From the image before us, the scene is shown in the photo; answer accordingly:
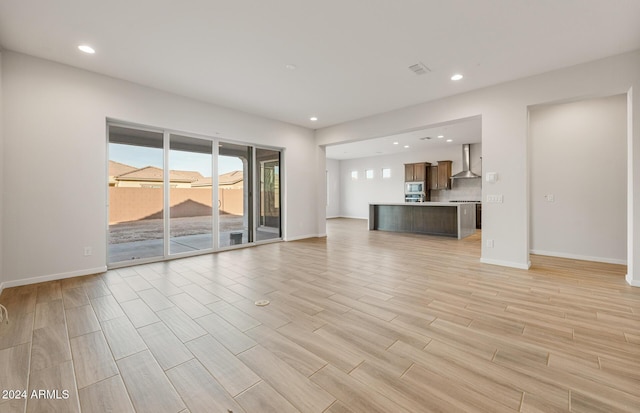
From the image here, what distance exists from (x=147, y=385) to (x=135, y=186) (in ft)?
12.7

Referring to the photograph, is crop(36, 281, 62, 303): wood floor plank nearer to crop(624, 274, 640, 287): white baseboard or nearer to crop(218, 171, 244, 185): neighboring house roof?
crop(218, 171, 244, 185): neighboring house roof

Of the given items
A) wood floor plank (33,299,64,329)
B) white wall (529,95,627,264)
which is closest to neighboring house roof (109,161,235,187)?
wood floor plank (33,299,64,329)

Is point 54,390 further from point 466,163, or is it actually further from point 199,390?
point 466,163

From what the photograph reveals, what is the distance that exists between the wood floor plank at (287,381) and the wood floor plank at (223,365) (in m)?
0.06

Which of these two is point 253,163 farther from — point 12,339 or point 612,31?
point 612,31

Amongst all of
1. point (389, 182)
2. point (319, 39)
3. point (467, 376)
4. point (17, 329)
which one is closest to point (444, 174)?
point (389, 182)

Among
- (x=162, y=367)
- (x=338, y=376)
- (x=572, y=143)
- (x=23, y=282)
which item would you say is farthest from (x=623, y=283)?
(x=23, y=282)

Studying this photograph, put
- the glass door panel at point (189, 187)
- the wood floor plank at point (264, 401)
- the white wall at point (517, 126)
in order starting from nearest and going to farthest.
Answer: the wood floor plank at point (264, 401), the white wall at point (517, 126), the glass door panel at point (189, 187)

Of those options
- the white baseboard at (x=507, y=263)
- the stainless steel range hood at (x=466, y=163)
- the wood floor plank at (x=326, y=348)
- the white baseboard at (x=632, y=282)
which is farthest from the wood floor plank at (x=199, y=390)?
the stainless steel range hood at (x=466, y=163)

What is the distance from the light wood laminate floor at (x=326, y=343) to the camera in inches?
57.3

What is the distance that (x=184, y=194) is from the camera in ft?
16.4

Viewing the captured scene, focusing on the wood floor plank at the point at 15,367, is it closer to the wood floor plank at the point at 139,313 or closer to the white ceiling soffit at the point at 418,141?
the wood floor plank at the point at 139,313

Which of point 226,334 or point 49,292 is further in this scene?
point 49,292

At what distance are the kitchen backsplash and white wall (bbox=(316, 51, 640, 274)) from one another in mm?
6193
